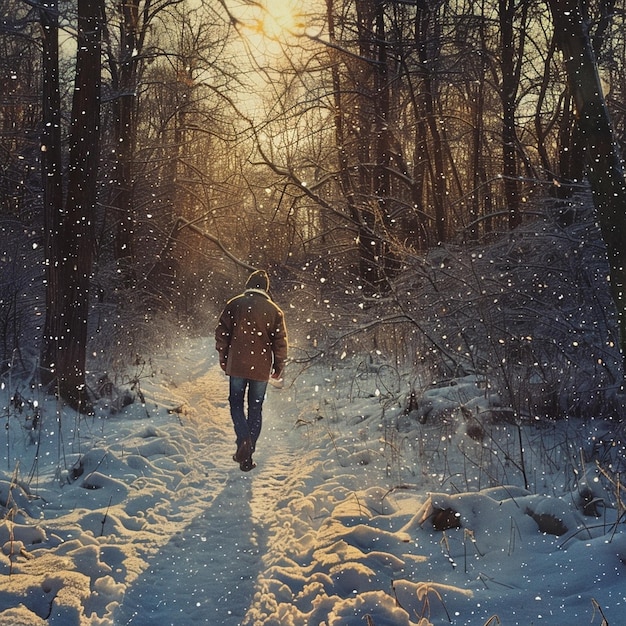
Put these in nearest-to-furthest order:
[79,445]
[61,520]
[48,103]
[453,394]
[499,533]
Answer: [499,533] < [61,520] < [79,445] < [453,394] < [48,103]

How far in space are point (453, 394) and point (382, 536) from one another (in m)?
3.22

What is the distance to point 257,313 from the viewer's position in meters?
6.59

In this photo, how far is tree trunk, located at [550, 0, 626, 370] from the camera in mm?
4738

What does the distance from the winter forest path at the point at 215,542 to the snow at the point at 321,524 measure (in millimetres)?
16

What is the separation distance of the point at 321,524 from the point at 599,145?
3.89m

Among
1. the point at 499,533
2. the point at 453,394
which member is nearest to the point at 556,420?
the point at 453,394

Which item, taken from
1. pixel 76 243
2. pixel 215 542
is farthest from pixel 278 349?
pixel 76 243

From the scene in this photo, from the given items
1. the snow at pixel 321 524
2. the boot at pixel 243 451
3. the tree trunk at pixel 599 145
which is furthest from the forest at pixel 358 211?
the boot at pixel 243 451

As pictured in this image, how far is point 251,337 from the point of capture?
653cm

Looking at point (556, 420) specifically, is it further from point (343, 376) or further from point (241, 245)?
point (241, 245)

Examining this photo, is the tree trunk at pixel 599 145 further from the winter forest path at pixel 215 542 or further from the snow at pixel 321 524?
the winter forest path at pixel 215 542

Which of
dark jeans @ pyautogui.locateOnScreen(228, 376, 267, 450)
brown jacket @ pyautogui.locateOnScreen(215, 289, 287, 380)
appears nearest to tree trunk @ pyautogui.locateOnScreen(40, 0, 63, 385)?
brown jacket @ pyautogui.locateOnScreen(215, 289, 287, 380)

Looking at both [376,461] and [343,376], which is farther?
[343,376]

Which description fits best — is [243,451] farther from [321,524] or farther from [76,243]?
[76,243]
